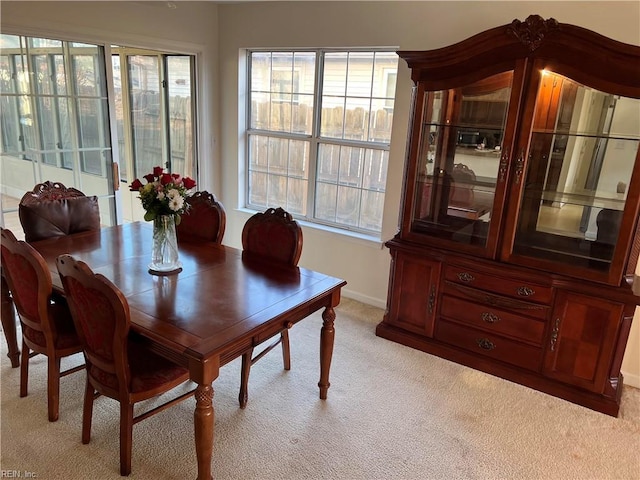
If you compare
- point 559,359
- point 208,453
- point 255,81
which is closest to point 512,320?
point 559,359

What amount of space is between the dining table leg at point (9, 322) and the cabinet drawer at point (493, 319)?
8.67 feet

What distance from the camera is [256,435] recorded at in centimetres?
235

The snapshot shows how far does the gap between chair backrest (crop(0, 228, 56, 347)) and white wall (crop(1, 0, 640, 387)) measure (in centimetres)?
172

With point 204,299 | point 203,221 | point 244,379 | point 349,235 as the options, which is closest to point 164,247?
point 204,299

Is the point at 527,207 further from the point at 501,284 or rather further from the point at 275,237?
the point at 275,237

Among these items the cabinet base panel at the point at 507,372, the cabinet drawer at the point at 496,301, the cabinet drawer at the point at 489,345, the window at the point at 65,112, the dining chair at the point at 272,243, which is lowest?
the cabinet base panel at the point at 507,372

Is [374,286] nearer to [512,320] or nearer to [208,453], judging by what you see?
[512,320]

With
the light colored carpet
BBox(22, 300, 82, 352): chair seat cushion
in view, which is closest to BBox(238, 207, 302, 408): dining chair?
the light colored carpet

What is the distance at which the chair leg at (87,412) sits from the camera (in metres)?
2.12

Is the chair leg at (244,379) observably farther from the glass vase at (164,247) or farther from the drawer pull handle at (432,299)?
the drawer pull handle at (432,299)

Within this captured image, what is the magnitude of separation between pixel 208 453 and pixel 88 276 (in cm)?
87

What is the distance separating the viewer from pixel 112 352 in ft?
6.10

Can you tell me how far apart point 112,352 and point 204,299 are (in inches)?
17.7

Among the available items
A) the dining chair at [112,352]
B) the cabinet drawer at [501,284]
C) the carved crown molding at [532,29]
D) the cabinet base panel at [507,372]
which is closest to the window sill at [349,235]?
the cabinet base panel at [507,372]
